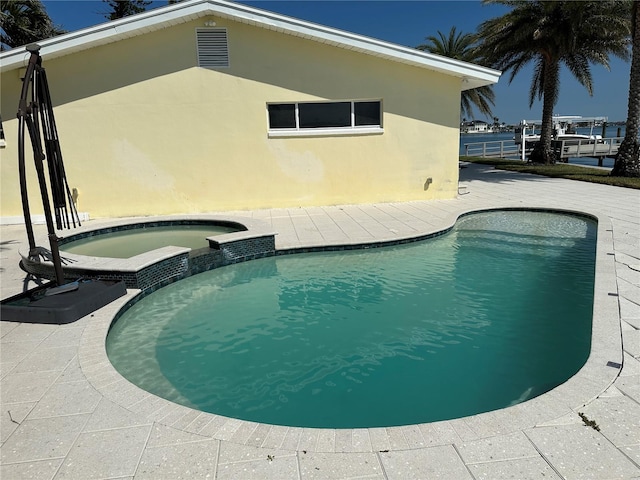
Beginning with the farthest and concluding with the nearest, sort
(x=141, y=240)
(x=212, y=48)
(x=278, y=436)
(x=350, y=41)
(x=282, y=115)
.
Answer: (x=282, y=115) < (x=212, y=48) < (x=350, y=41) < (x=141, y=240) < (x=278, y=436)

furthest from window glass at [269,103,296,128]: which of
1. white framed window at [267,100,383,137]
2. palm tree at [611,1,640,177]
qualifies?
palm tree at [611,1,640,177]

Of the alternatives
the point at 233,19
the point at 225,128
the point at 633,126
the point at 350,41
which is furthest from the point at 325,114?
the point at 633,126

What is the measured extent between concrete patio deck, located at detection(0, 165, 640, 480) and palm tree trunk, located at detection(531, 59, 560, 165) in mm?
20613

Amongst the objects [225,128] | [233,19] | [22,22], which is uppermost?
[22,22]

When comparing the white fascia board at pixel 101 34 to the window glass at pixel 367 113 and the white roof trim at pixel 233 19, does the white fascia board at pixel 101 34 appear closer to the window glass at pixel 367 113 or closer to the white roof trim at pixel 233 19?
the white roof trim at pixel 233 19

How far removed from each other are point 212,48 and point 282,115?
8.20ft

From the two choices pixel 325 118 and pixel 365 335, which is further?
pixel 325 118

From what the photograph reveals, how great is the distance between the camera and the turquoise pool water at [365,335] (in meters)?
3.87

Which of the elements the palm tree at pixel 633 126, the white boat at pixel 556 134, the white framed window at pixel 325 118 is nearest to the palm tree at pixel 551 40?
the palm tree at pixel 633 126

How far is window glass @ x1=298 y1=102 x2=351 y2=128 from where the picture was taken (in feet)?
39.3

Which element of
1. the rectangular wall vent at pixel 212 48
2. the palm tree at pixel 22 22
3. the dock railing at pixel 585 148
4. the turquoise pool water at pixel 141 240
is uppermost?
the palm tree at pixel 22 22

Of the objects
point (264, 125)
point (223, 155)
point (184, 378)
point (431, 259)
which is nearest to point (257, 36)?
point (264, 125)

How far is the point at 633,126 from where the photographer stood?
1648 centimetres

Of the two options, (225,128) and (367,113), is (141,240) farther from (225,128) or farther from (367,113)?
(367,113)
